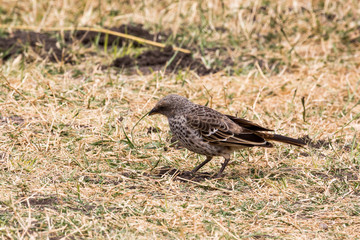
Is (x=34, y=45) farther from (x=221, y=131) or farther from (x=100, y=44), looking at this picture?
(x=221, y=131)

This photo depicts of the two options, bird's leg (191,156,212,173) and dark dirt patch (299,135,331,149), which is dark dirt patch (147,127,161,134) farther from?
dark dirt patch (299,135,331,149)

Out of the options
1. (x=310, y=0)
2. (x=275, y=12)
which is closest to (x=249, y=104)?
(x=275, y=12)

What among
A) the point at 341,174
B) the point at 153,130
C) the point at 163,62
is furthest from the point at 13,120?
the point at 341,174

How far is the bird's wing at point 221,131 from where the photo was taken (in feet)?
15.7

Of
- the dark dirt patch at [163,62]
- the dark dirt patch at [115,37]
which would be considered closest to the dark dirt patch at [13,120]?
the dark dirt patch at [163,62]

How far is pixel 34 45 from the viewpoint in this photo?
320 inches

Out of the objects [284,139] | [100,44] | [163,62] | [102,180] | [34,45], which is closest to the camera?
[102,180]

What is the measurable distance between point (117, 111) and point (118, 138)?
0.81 m

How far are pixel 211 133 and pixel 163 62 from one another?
329 cm

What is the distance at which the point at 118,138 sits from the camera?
5.55 metres

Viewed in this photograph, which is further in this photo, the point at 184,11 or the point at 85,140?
the point at 184,11

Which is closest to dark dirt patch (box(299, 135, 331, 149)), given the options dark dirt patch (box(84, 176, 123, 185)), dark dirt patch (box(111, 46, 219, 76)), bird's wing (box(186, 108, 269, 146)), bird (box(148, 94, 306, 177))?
bird (box(148, 94, 306, 177))

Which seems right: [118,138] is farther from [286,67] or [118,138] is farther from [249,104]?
[286,67]

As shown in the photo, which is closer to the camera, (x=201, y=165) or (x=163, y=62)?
(x=201, y=165)
